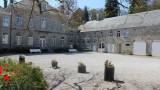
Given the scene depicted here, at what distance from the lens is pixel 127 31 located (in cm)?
4438

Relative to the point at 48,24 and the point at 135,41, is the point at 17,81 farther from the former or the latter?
the point at 48,24

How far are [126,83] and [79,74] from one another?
382 cm

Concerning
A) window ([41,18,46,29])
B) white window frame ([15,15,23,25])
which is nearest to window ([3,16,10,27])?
white window frame ([15,15,23,25])

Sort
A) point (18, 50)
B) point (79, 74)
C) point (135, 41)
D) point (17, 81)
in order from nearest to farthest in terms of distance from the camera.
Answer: point (17, 81) → point (79, 74) → point (18, 50) → point (135, 41)

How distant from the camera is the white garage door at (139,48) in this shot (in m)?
40.9

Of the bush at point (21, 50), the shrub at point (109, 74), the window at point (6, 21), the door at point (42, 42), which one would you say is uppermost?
the window at point (6, 21)

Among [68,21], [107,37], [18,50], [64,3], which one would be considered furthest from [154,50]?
[64,3]

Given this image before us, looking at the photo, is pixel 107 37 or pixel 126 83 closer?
pixel 126 83

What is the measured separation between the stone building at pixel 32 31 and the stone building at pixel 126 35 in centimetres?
507

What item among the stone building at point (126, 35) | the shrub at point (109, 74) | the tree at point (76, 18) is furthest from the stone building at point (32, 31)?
the shrub at point (109, 74)

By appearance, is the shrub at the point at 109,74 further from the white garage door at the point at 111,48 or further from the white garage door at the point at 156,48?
the white garage door at the point at 111,48

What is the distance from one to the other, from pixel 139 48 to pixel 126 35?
13.4 feet

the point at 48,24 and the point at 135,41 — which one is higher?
the point at 48,24

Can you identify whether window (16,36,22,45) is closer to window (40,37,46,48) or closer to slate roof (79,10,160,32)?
window (40,37,46,48)
